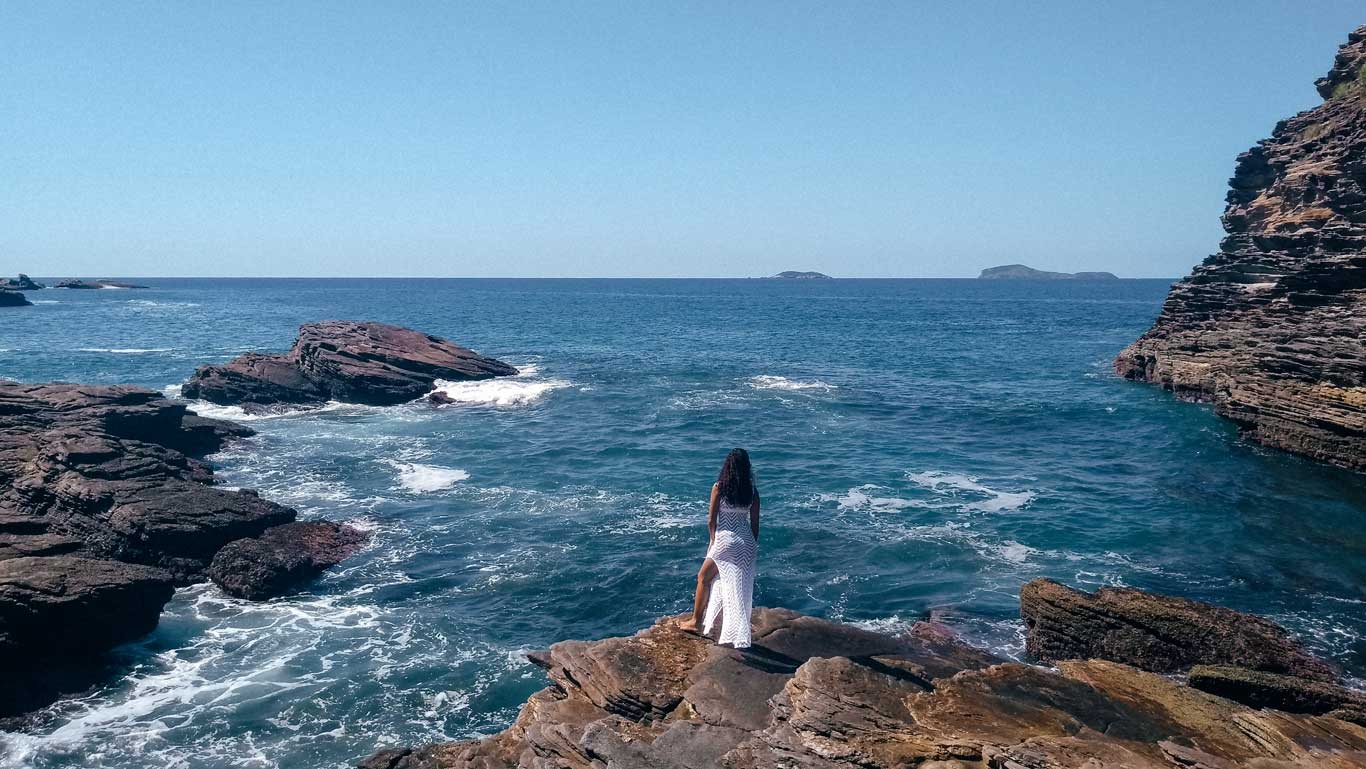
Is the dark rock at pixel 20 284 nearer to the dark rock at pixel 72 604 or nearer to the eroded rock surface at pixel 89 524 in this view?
the eroded rock surface at pixel 89 524

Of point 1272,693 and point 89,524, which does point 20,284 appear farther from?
point 1272,693

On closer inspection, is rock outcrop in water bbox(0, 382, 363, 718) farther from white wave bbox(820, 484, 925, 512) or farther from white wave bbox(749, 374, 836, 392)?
white wave bbox(749, 374, 836, 392)

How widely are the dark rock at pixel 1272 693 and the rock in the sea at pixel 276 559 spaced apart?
726 inches

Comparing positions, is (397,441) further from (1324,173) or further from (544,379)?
(1324,173)

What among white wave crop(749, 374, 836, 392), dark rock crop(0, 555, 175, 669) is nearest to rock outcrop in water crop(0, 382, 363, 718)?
dark rock crop(0, 555, 175, 669)

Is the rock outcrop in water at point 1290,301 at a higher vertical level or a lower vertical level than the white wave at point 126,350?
higher

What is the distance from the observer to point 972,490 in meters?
27.9

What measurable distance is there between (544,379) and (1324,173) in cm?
4415

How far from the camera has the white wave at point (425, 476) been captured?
28.8 metres

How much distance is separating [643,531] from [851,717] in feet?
48.2

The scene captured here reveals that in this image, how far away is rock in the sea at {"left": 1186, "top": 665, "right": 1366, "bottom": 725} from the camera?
12.1 m

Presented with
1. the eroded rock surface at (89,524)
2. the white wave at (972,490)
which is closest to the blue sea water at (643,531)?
the white wave at (972,490)

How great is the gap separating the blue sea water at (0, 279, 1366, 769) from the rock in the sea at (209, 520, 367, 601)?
1.47ft

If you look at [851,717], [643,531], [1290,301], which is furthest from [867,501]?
[1290,301]
